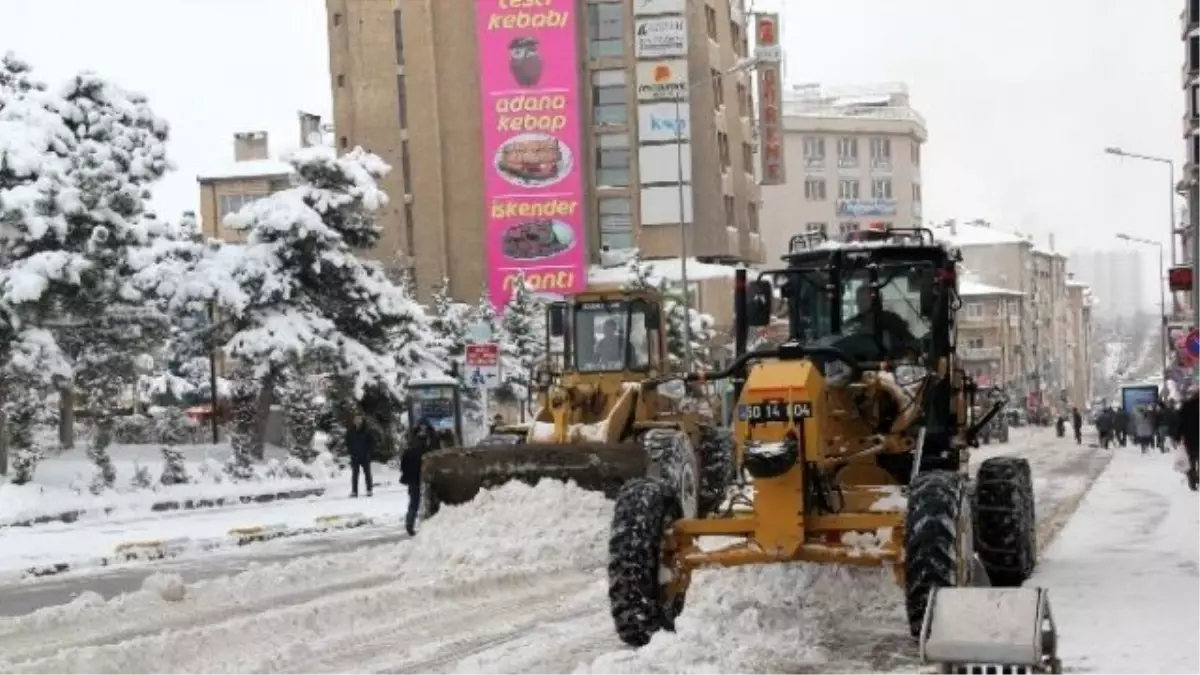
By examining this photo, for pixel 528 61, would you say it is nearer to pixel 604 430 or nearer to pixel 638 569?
pixel 604 430

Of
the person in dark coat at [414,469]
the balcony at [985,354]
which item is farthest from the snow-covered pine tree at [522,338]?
the balcony at [985,354]

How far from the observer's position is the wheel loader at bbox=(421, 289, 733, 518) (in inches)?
715

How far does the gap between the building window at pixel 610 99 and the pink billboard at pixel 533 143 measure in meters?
1.35

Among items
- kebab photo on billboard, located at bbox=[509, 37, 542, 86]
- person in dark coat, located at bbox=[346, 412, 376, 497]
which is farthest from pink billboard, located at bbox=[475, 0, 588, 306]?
person in dark coat, located at bbox=[346, 412, 376, 497]

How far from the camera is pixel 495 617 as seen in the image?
13.5m

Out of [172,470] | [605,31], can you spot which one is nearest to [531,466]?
[172,470]

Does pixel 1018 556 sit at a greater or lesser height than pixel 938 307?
lesser

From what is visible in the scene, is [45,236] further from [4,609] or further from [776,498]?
[776,498]

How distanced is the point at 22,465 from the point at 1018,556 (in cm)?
2102

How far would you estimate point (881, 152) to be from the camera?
118m

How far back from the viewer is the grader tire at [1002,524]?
534 inches

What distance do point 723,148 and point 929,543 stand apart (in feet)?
206

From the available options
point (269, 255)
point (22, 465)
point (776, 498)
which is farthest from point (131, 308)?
point (776, 498)

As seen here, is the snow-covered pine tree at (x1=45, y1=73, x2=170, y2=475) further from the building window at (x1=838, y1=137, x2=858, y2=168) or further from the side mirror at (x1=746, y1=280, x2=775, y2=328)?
the building window at (x1=838, y1=137, x2=858, y2=168)
